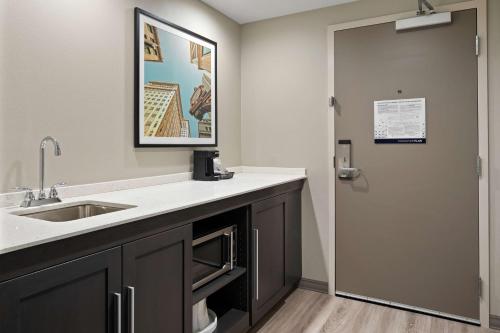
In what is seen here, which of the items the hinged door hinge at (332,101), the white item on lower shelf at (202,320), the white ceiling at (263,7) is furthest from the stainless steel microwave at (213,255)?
the white ceiling at (263,7)

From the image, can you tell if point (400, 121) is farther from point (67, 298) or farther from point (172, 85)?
point (67, 298)

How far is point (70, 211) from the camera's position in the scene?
5.58ft

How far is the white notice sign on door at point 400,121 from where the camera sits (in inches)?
99.5

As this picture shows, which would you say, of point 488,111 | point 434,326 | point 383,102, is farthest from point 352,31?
point 434,326

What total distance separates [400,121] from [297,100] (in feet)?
2.80

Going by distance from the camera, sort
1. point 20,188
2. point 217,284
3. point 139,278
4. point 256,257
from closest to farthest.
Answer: point 139,278 < point 20,188 < point 217,284 < point 256,257

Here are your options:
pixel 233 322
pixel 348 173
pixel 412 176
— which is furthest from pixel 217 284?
pixel 412 176

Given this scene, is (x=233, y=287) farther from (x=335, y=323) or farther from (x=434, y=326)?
(x=434, y=326)

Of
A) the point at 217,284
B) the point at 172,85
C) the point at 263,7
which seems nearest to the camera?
the point at 217,284

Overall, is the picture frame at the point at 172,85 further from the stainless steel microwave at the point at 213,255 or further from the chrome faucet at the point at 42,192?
the stainless steel microwave at the point at 213,255

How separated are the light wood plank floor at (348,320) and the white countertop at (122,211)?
96 centimetres

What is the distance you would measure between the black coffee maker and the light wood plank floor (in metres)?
1.10

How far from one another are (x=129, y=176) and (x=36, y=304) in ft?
3.92

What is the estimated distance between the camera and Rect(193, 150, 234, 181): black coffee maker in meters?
2.57
